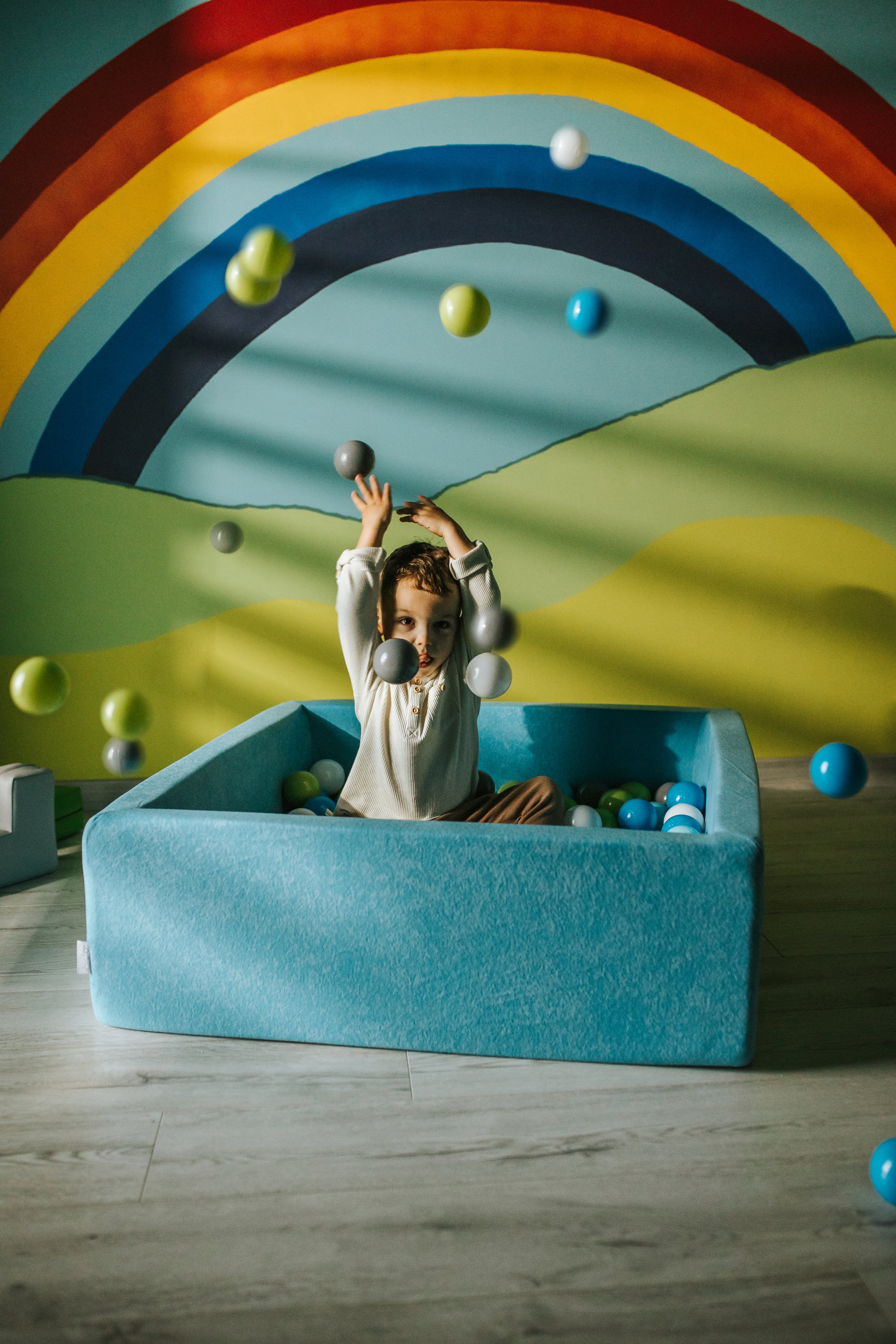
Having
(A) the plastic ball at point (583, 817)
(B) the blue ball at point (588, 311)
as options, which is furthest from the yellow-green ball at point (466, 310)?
(A) the plastic ball at point (583, 817)

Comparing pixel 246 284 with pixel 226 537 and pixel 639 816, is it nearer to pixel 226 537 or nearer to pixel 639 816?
pixel 226 537

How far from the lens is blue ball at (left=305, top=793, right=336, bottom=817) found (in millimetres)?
2287

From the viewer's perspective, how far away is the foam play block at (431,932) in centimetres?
146

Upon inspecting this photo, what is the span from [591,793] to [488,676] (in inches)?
37.7

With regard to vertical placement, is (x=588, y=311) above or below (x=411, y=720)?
above

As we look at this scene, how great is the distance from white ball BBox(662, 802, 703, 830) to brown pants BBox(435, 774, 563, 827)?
25cm

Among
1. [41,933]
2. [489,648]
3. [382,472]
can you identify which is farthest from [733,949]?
[382,472]

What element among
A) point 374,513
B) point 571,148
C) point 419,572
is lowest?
point 419,572

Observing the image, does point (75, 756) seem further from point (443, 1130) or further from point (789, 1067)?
point (789, 1067)

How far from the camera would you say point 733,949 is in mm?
1457

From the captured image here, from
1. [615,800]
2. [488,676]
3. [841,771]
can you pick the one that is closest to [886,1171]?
[841,771]

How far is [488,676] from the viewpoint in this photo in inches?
62.2

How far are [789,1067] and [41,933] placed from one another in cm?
146

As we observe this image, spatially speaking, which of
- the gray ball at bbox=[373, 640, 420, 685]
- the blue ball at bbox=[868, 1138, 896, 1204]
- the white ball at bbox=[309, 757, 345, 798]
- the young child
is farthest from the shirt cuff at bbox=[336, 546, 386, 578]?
the blue ball at bbox=[868, 1138, 896, 1204]
